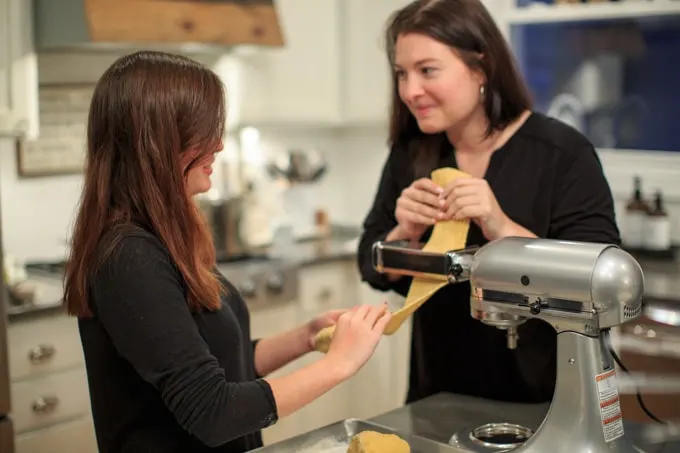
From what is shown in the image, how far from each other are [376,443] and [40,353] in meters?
1.70

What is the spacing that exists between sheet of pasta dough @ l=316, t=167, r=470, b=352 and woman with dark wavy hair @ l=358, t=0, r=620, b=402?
2 cm

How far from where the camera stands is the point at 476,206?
5.31 ft

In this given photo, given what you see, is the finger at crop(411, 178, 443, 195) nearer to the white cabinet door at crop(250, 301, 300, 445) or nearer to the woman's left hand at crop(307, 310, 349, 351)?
the woman's left hand at crop(307, 310, 349, 351)

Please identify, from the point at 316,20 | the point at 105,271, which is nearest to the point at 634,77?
the point at 316,20

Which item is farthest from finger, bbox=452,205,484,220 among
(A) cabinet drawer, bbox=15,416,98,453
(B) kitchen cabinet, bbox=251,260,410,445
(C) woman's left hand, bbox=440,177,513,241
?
(B) kitchen cabinet, bbox=251,260,410,445

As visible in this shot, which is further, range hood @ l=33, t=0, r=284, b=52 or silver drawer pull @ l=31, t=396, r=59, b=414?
range hood @ l=33, t=0, r=284, b=52

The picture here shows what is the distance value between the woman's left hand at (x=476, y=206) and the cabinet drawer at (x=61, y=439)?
156 cm

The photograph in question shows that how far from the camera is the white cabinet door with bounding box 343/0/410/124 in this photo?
12.6 feet

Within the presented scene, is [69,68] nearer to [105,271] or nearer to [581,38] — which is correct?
[581,38]

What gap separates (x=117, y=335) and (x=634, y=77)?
2697 millimetres

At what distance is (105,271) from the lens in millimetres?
1295

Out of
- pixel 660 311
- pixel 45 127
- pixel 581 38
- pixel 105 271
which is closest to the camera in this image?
pixel 105 271

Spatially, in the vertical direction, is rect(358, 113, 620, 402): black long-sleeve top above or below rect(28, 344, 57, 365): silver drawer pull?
above

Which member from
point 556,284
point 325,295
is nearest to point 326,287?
point 325,295
